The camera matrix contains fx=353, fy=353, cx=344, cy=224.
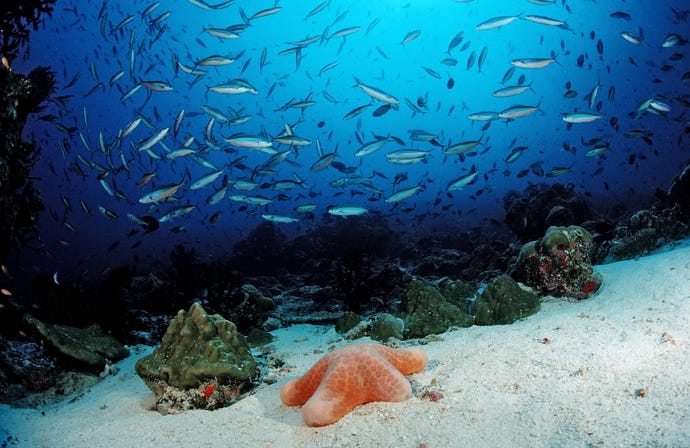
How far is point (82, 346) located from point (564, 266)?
770 centimetres

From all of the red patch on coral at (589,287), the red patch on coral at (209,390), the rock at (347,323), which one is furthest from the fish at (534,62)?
the red patch on coral at (209,390)

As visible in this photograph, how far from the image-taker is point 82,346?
5.54 metres

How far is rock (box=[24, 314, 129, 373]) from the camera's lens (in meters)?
5.16

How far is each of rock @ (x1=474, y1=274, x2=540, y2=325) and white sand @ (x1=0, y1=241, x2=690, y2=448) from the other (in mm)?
290

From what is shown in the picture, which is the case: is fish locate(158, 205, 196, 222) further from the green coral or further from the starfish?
the starfish

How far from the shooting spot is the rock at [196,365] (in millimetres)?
3689

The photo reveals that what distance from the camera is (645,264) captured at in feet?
17.8

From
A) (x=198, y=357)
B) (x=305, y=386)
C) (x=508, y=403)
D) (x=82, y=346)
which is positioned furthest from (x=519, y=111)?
(x=82, y=346)

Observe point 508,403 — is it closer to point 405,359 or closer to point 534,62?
point 405,359

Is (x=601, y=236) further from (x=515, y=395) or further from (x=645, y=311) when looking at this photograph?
(x=515, y=395)

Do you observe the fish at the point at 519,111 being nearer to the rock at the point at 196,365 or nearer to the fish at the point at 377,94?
the fish at the point at 377,94

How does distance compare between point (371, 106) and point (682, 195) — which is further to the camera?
point (371, 106)

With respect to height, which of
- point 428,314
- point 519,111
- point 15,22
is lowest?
point 428,314

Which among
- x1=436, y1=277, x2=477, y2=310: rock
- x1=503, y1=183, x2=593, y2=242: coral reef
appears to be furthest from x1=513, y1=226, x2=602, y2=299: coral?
x1=503, y1=183, x2=593, y2=242: coral reef
